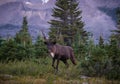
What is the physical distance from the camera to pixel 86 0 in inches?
1735

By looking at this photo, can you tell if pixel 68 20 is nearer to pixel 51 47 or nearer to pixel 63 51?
pixel 63 51

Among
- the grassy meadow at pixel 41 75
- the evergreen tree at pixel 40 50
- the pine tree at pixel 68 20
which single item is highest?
the pine tree at pixel 68 20

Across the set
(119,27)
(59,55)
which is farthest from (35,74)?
(119,27)

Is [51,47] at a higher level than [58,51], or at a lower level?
higher

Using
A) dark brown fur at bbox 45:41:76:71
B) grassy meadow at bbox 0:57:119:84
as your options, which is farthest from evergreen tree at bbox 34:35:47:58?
grassy meadow at bbox 0:57:119:84

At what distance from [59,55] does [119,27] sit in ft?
53.1

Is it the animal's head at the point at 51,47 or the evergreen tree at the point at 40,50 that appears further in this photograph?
the evergreen tree at the point at 40,50

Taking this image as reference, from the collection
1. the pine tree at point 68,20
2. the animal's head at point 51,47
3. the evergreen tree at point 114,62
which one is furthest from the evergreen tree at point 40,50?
the pine tree at point 68,20

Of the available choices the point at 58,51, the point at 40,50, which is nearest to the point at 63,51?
the point at 58,51

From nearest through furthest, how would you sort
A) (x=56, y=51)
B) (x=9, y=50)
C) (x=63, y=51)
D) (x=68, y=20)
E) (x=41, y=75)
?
(x=41, y=75) → (x=56, y=51) → (x=63, y=51) → (x=9, y=50) → (x=68, y=20)

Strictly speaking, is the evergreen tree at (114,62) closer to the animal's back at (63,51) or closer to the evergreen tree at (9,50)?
the animal's back at (63,51)

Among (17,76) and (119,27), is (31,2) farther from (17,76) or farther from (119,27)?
(17,76)

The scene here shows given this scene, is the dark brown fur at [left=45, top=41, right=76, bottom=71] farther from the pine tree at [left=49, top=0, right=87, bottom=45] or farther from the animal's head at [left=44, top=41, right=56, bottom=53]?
the pine tree at [left=49, top=0, right=87, bottom=45]

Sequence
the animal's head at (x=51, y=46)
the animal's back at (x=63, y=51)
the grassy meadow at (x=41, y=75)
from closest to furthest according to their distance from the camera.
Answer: the grassy meadow at (x=41, y=75) < the animal's head at (x=51, y=46) < the animal's back at (x=63, y=51)
